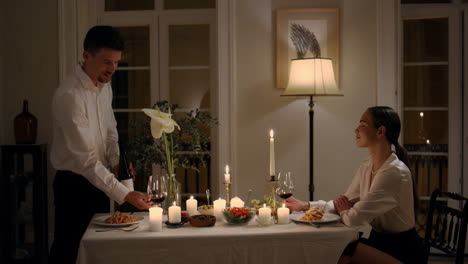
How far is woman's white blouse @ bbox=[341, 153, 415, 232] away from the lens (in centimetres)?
221

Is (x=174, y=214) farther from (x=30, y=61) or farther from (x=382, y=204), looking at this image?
(x=30, y=61)

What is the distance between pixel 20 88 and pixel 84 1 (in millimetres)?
903

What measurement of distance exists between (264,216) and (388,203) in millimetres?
599

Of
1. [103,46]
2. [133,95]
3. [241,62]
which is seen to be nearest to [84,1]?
[133,95]

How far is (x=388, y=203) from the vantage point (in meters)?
2.22

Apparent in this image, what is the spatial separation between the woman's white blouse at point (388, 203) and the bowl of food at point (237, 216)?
1.54ft

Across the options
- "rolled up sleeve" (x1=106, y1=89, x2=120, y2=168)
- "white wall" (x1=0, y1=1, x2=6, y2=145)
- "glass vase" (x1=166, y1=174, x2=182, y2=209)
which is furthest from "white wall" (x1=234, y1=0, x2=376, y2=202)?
"white wall" (x1=0, y1=1, x2=6, y2=145)

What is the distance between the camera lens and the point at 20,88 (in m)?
3.86

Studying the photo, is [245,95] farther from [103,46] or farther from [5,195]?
[5,195]

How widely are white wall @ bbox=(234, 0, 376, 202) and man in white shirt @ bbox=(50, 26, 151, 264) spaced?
1447 millimetres

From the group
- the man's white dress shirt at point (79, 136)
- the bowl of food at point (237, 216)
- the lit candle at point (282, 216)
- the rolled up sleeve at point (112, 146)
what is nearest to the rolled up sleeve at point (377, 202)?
the lit candle at point (282, 216)

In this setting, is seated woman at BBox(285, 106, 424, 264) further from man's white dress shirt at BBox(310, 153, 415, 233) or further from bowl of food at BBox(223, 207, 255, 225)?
bowl of food at BBox(223, 207, 255, 225)

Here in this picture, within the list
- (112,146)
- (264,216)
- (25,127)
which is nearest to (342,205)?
(264,216)

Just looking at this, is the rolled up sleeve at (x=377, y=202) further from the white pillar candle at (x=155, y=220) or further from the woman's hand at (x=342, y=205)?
the white pillar candle at (x=155, y=220)
